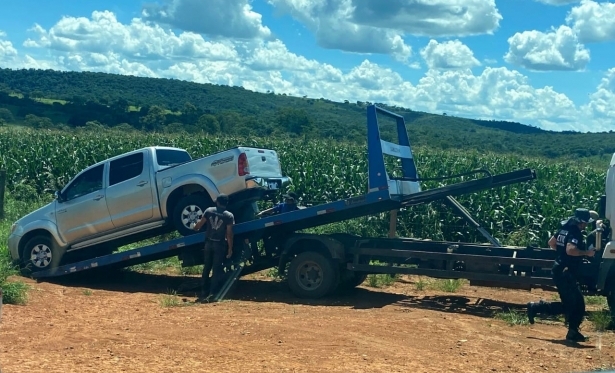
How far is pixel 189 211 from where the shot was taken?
1301cm

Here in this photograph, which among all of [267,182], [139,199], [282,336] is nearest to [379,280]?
[267,182]

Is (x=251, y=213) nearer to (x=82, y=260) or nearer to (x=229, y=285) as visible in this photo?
(x=229, y=285)

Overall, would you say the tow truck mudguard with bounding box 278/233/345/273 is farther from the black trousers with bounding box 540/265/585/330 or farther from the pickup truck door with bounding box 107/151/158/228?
the black trousers with bounding box 540/265/585/330

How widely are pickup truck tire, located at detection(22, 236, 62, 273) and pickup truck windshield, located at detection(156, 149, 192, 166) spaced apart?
2.63 metres

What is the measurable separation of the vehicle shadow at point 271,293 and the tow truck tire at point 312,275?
0.15 meters

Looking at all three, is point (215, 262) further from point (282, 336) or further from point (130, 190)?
point (282, 336)

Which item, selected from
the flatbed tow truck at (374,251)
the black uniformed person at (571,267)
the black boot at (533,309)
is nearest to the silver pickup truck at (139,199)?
the flatbed tow truck at (374,251)

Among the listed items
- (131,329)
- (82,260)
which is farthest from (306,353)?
(82,260)

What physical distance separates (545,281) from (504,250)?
2.93 feet

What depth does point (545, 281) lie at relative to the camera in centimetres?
1096

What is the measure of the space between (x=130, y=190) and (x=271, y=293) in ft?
9.81

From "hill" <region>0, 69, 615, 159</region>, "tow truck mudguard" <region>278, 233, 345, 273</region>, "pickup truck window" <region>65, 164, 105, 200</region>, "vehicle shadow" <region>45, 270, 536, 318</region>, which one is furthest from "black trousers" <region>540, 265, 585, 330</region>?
"pickup truck window" <region>65, 164, 105, 200</region>

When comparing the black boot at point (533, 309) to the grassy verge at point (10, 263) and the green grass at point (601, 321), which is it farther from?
the grassy verge at point (10, 263)

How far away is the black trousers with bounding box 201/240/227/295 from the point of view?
1236 cm
